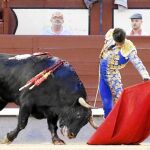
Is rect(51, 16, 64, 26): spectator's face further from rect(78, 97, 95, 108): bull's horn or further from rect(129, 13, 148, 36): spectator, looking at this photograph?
rect(78, 97, 95, 108): bull's horn

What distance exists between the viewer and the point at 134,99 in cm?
824

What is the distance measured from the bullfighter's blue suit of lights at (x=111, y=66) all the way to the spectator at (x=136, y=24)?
8.42ft

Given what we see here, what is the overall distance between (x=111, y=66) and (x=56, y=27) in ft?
9.31

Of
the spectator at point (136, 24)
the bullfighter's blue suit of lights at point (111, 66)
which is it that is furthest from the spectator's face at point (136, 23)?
the bullfighter's blue suit of lights at point (111, 66)

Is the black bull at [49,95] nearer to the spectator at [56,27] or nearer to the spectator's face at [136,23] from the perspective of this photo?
the spectator at [56,27]

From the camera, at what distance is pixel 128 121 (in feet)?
26.7

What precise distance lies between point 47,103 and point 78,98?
0.28 m

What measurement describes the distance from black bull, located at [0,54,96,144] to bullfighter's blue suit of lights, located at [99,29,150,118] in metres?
1.25

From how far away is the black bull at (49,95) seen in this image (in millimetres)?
8172

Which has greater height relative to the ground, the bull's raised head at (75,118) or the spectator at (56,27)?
the spectator at (56,27)

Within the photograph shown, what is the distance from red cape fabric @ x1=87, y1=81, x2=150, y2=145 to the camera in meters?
8.02

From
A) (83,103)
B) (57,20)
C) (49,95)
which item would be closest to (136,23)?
(57,20)

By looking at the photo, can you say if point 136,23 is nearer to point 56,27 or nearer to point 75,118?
point 56,27

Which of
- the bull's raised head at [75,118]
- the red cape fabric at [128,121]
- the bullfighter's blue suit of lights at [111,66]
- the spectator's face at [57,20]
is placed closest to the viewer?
the red cape fabric at [128,121]
